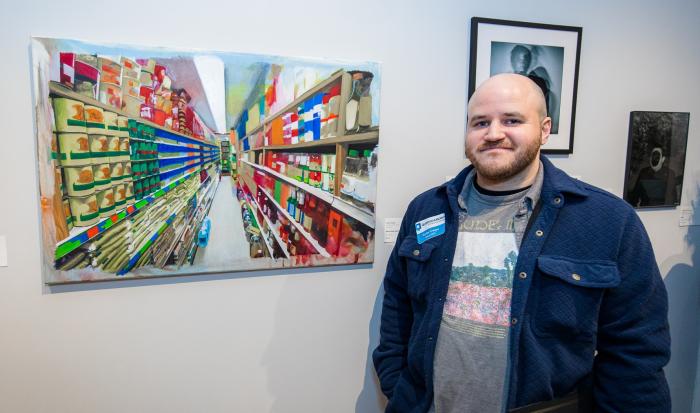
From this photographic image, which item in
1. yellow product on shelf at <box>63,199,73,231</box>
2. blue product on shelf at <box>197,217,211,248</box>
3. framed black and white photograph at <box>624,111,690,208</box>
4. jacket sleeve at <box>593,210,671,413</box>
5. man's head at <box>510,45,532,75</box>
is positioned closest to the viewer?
jacket sleeve at <box>593,210,671,413</box>

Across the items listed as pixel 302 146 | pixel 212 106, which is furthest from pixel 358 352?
pixel 212 106

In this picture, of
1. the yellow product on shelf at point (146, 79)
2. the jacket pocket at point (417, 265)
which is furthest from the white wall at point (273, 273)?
the jacket pocket at point (417, 265)

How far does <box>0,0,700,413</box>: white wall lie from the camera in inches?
50.4

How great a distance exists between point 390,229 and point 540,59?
0.95 metres

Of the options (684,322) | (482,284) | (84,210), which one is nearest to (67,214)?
(84,210)

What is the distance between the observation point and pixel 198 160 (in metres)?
1.38

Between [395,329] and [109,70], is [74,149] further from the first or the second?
[395,329]

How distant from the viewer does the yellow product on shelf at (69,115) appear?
1.21 m

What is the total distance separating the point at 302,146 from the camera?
4.83 feet

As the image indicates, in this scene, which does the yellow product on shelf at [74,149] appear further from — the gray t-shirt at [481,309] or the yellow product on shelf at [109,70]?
the gray t-shirt at [481,309]

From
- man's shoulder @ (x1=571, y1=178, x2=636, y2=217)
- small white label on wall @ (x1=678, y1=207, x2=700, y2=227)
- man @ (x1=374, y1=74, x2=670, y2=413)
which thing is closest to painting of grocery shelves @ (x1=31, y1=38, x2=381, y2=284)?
man @ (x1=374, y1=74, x2=670, y2=413)

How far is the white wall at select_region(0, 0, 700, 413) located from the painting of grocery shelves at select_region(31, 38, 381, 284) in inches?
2.9

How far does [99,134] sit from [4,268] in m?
0.53

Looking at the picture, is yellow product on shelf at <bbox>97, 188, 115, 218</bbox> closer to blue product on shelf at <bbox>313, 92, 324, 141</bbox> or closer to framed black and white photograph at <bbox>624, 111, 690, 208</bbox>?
blue product on shelf at <bbox>313, 92, 324, 141</bbox>
